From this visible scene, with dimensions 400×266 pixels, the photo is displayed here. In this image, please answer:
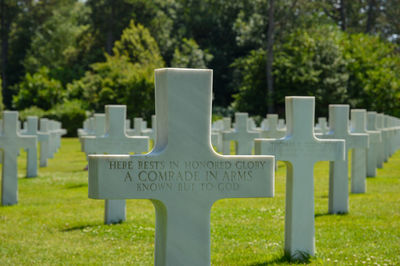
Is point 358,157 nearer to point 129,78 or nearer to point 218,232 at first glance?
point 218,232

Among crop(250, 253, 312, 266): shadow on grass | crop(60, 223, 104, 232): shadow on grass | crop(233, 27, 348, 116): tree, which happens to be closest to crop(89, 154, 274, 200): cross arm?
crop(250, 253, 312, 266): shadow on grass

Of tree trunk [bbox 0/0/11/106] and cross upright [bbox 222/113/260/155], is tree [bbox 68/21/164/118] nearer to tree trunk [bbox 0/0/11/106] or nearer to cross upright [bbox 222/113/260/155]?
tree trunk [bbox 0/0/11/106]

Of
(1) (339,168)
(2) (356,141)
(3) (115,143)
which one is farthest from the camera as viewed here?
(2) (356,141)

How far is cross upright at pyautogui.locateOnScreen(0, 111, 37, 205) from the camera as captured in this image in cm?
1155

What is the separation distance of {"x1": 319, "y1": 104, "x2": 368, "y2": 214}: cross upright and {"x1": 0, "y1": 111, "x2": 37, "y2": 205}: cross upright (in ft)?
17.8

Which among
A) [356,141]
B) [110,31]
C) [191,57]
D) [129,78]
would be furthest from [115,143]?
[110,31]

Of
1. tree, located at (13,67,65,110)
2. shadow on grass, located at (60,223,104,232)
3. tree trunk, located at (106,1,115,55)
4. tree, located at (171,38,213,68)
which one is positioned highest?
tree trunk, located at (106,1,115,55)

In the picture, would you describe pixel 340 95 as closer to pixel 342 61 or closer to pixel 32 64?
pixel 342 61

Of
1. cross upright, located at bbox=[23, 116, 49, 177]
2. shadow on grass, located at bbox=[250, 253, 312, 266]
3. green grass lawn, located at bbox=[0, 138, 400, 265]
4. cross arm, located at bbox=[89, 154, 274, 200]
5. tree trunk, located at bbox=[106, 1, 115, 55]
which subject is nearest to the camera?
cross arm, located at bbox=[89, 154, 274, 200]

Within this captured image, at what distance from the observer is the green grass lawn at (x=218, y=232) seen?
23.7 ft

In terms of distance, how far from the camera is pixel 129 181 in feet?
15.7

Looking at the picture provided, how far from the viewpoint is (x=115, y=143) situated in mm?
9805

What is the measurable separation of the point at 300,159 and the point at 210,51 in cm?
4230

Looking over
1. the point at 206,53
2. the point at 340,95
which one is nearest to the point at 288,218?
the point at 340,95
